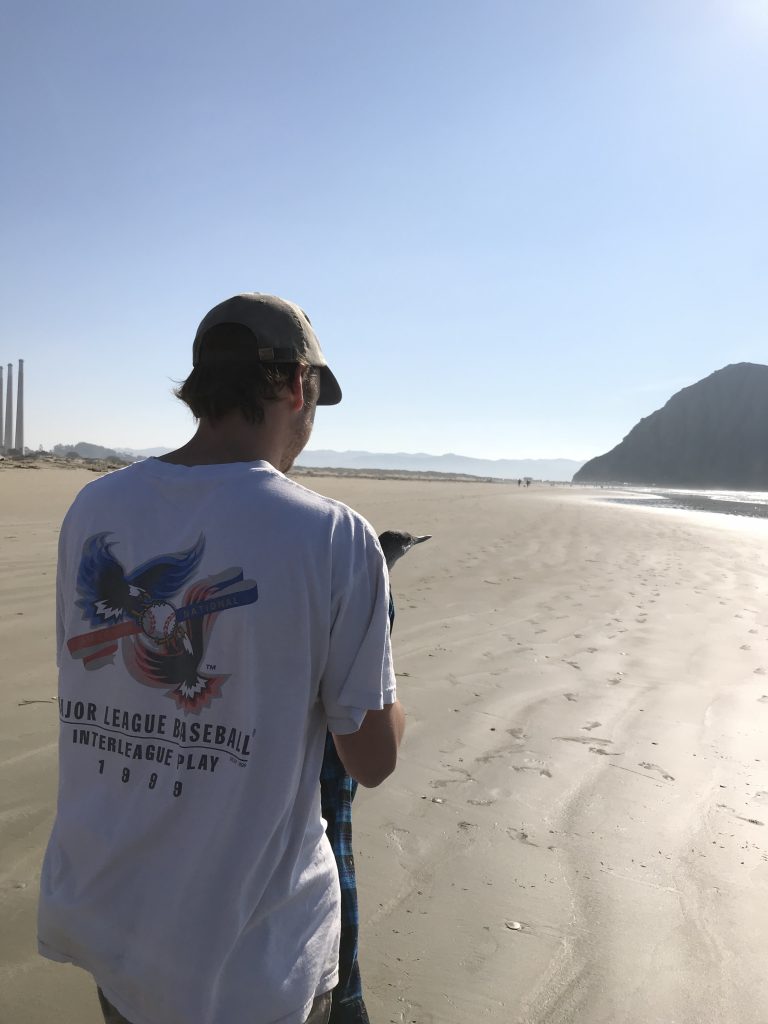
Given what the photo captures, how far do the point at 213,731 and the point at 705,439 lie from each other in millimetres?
143710

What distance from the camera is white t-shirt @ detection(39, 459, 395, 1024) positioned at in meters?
1.08

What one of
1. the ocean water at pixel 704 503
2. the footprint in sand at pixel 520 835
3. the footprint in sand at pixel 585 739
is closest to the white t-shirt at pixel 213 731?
the footprint in sand at pixel 520 835

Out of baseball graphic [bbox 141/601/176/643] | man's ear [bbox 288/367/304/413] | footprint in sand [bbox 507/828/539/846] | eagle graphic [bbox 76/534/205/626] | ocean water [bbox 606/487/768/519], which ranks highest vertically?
man's ear [bbox 288/367/304/413]

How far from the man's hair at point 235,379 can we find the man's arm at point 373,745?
55 centimetres

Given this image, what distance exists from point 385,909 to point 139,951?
1.59 m

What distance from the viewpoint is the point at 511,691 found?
468cm

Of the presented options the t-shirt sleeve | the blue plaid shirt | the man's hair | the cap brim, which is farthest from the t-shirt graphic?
the cap brim

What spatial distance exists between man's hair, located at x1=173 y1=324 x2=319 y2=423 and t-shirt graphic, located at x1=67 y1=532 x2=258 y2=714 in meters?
0.27

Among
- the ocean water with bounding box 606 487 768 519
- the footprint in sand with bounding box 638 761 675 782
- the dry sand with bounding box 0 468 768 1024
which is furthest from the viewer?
the ocean water with bounding box 606 487 768 519

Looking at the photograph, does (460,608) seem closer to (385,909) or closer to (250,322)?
(385,909)

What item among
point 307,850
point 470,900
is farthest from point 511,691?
point 307,850

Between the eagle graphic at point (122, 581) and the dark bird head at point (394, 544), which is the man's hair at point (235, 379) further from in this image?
the dark bird head at point (394, 544)

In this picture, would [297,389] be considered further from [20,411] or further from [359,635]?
[20,411]

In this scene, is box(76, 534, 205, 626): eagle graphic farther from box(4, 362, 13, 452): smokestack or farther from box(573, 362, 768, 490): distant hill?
box(573, 362, 768, 490): distant hill
